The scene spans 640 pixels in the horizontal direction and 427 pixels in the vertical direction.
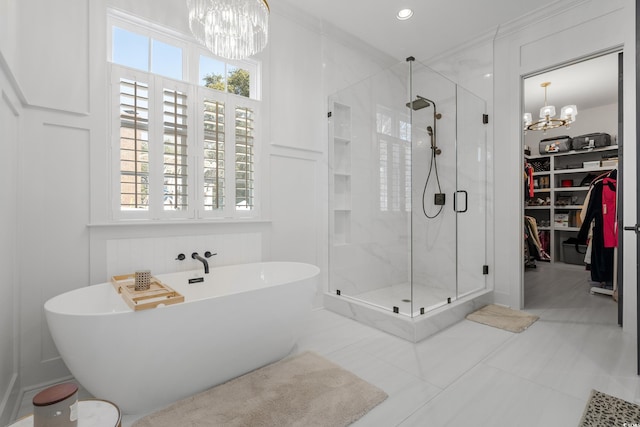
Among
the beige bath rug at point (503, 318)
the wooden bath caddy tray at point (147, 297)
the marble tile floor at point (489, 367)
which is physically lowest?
the marble tile floor at point (489, 367)

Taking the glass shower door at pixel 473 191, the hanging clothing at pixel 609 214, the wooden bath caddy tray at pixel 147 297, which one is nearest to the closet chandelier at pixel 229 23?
the wooden bath caddy tray at pixel 147 297

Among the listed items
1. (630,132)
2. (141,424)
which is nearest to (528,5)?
(630,132)

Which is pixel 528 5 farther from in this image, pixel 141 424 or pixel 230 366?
pixel 141 424

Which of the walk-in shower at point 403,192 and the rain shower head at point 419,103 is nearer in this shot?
the rain shower head at point 419,103

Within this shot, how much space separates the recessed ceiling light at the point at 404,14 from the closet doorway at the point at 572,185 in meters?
1.78

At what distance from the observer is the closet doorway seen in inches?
139

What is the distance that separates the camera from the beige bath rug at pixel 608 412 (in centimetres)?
143

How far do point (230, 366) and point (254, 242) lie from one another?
3.68ft

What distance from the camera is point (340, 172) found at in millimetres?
3230

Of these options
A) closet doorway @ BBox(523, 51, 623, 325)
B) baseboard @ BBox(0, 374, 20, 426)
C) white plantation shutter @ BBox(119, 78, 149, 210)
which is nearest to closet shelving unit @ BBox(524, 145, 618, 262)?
closet doorway @ BBox(523, 51, 623, 325)

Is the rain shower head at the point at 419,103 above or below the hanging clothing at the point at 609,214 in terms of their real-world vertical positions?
above

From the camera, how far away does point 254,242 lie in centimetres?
270

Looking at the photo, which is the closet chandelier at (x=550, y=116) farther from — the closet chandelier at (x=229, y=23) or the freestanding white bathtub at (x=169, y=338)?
the freestanding white bathtub at (x=169, y=338)

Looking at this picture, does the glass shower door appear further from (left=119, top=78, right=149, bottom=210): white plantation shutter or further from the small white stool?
the small white stool
